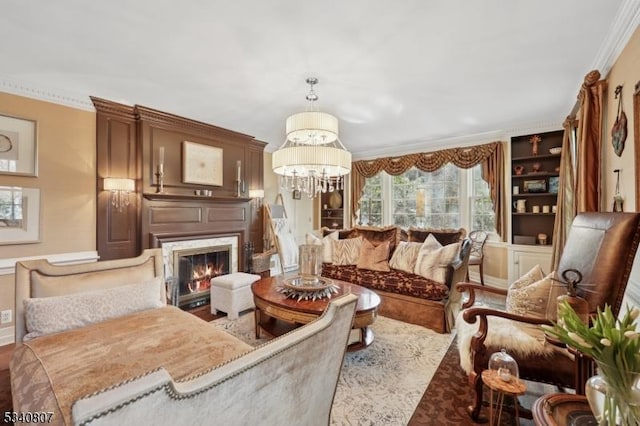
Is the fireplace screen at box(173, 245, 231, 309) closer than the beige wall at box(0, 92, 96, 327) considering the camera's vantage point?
No

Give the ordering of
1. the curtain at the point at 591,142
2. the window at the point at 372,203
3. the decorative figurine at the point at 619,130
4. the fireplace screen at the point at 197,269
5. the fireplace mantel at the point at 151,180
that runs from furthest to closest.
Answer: the window at the point at 372,203 < the fireplace screen at the point at 197,269 < the fireplace mantel at the point at 151,180 < the curtain at the point at 591,142 < the decorative figurine at the point at 619,130

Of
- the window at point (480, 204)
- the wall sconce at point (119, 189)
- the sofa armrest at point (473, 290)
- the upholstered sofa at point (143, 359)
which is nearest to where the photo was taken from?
the upholstered sofa at point (143, 359)

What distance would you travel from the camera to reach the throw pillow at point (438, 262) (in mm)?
3262

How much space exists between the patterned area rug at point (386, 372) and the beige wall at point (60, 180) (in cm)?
191

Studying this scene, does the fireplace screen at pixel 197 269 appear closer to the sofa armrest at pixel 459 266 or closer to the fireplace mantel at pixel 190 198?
the fireplace mantel at pixel 190 198

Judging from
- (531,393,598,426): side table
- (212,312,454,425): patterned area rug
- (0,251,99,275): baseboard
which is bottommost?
(212,312,454,425): patterned area rug

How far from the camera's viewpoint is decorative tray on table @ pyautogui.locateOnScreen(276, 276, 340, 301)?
99.7 inches

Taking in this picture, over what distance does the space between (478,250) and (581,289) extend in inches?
132

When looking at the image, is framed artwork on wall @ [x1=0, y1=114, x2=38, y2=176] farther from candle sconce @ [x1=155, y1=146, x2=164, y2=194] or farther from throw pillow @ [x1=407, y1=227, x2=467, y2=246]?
throw pillow @ [x1=407, y1=227, x2=467, y2=246]

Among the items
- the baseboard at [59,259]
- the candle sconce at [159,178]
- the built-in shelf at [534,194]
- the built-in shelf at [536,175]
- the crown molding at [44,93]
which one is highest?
the crown molding at [44,93]

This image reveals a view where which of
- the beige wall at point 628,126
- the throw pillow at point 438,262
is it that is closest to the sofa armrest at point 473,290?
the throw pillow at point 438,262

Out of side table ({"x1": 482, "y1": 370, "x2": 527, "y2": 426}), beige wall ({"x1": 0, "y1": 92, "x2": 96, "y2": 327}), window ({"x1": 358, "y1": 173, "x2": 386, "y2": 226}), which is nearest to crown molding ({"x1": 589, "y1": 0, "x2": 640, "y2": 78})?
side table ({"x1": 482, "y1": 370, "x2": 527, "y2": 426})

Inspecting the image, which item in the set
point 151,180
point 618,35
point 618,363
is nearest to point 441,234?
Result: point 618,35

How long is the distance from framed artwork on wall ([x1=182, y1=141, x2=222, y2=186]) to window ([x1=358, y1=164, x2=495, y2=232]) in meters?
3.24
